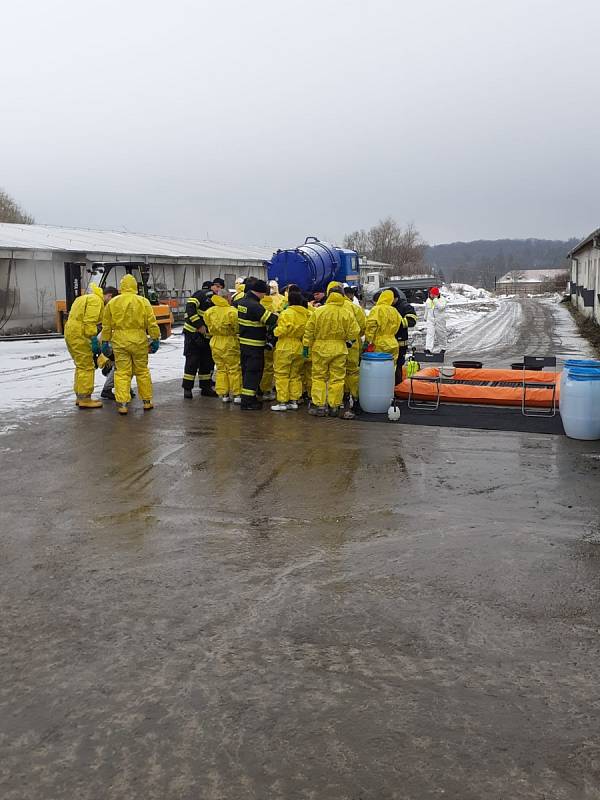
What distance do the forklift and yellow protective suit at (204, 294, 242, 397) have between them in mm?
8681

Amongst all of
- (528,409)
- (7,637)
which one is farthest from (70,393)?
(7,637)

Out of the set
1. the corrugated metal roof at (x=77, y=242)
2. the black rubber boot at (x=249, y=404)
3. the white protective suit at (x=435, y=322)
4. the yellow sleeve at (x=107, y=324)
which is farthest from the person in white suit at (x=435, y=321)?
the corrugated metal roof at (x=77, y=242)

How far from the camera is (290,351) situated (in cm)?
984

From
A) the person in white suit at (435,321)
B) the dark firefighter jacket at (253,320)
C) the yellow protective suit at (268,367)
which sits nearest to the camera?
the dark firefighter jacket at (253,320)

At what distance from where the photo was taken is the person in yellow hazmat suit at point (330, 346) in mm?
9289

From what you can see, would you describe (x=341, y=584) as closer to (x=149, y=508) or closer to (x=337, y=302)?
(x=149, y=508)

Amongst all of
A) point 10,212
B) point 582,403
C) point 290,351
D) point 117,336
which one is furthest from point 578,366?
point 10,212

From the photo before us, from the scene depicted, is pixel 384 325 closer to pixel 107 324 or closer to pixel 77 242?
pixel 107 324

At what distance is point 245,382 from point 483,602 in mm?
6429

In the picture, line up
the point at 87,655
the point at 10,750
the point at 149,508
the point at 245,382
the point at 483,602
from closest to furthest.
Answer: the point at 10,750, the point at 87,655, the point at 483,602, the point at 149,508, the point at 245,382

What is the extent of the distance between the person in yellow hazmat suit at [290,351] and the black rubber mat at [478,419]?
109cm

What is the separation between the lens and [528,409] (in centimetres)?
972

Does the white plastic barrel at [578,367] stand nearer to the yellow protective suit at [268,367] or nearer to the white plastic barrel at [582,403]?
the white plastic barrel at [582,403]

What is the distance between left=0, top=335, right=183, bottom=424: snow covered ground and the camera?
10906 millimetres
